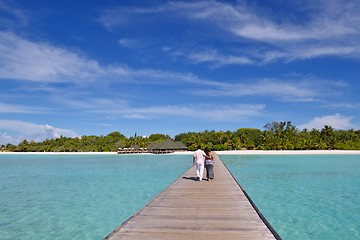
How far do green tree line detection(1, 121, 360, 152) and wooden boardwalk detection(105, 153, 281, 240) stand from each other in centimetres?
6319

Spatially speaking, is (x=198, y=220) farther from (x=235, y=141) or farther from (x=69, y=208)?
(x=235, y=141)

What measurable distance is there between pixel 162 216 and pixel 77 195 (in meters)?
11.0

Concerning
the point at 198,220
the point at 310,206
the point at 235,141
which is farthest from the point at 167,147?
the point at 198,220

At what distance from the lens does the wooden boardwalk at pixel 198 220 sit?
17.5 feet

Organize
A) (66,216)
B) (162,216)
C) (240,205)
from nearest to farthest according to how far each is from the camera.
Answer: (162,216) → (240,205) → (66,216)

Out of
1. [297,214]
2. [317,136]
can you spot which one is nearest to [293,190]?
[297,214]

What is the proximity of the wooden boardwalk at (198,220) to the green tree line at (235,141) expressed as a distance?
63.2m

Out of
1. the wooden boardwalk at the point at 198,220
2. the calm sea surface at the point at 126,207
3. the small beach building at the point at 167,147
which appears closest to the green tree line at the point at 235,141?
the small beach building at the point at 167,147

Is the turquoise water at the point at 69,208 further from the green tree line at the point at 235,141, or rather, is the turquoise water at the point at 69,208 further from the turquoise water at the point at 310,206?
the green tree line at the point at 235,141

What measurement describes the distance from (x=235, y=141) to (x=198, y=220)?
7008cm

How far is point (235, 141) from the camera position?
2958 inches

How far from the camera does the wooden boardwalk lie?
532cm

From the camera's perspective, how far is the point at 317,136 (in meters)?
75.9

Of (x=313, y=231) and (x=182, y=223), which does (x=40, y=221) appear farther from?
(x=313, y=231)
